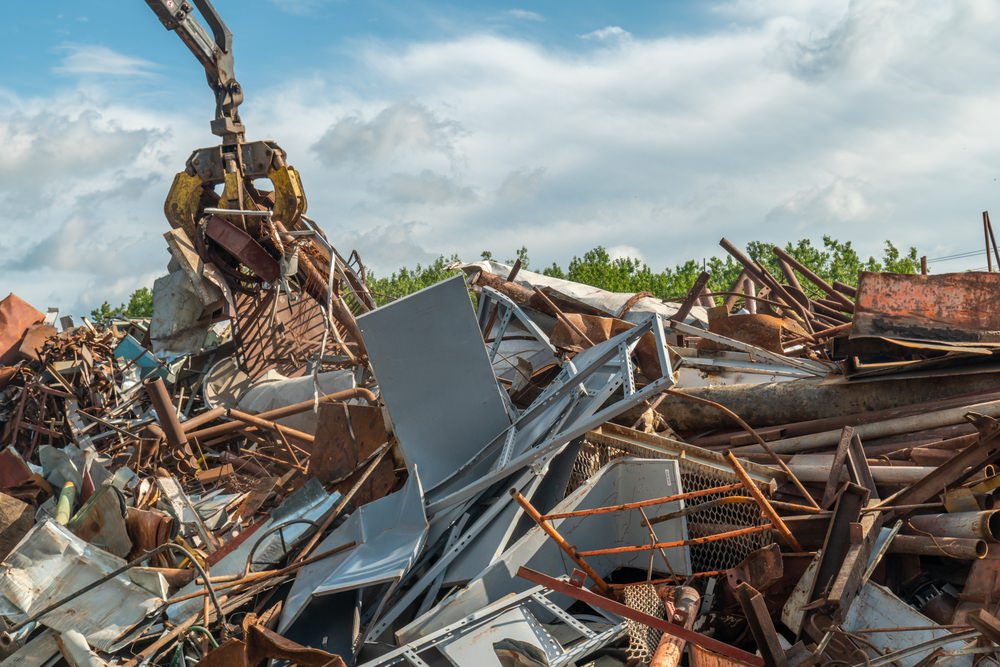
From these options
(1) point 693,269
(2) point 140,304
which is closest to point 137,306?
(2) point 140,304

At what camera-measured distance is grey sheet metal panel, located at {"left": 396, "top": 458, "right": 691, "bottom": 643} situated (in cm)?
473

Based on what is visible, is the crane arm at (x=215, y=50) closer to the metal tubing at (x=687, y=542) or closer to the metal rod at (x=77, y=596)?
the metal rod at (x=77, y=596)

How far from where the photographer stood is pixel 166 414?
8.43 metres

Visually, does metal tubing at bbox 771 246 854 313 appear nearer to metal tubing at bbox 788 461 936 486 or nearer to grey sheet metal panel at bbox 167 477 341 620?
metal tubing at bbox 788 461 936 486

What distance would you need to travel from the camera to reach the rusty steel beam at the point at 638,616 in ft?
13.7

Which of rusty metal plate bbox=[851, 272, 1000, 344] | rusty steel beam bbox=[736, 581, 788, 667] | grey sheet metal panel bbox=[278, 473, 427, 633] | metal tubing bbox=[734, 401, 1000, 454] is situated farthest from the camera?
rusty metal plate bbox=[851, 272, 1000, 344]

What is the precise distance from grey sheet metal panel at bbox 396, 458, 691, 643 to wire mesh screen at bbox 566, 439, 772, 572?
195 millimetres

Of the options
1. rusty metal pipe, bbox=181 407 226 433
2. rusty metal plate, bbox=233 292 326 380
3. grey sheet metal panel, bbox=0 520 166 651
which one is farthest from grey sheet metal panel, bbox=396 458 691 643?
rusty metal plate, bbox=233 292 326 380

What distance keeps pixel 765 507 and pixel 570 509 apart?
1081 mm

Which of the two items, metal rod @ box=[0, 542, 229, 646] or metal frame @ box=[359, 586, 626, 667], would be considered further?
metal rod @ box=[0, 542, 229, 646]

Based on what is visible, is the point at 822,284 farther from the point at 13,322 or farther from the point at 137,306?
the point at 137,306

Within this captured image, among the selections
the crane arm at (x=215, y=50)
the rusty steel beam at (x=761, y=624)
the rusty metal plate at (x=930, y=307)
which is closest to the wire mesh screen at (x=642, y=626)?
the rusty steel beam at (x=761, y=624)

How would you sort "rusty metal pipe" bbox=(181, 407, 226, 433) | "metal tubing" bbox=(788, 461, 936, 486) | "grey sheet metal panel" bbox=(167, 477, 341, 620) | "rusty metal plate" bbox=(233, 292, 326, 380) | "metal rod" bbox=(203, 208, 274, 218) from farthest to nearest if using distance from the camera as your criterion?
1. "rusty metal plate" bbox=(233, 292, 326, 380)
2. "metal rod" bbox=(203, 208, 274, 218)
3. "rusty metal pipe" bbox=(181, 407, 226, 433)
4. "grey sheet metal panel" bbox=(167, 477, 341, 620)
5. "metal tubing" bbox=(788, 461, 936, 486)

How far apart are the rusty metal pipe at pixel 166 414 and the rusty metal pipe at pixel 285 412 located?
12.7 inches
